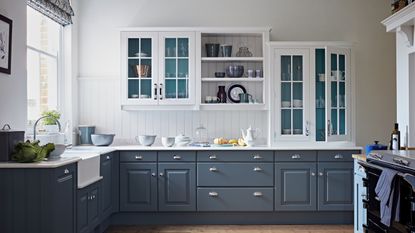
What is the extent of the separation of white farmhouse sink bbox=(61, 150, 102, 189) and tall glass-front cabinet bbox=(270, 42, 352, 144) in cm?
213

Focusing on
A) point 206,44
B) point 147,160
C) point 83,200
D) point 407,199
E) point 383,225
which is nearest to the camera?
point 407,199

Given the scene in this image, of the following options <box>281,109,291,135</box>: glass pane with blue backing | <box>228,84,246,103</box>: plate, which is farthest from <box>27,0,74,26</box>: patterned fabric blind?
<box>281,109,291,135</box>: glass pane with blue backing

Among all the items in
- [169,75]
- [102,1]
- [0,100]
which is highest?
[102,1]

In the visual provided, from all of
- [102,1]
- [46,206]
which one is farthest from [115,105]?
[46,206]

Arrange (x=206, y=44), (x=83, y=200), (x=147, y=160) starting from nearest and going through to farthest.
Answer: (x=83, y=200) → (x=147, y=160) → (x=206, y=44)

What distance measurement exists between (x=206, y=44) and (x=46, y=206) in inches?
121

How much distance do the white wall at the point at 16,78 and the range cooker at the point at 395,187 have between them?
2.87 metres

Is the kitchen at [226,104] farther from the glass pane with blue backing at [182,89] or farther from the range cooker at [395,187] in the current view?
the range cooker at [395,187]

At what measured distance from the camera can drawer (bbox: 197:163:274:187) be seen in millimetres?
5539

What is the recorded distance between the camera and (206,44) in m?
5.98

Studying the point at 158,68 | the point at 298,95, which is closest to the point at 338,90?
the point at 298,95

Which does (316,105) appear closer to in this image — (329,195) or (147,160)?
(329,195)

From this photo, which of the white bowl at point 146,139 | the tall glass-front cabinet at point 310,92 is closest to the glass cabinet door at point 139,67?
the white bowl at point 146,139

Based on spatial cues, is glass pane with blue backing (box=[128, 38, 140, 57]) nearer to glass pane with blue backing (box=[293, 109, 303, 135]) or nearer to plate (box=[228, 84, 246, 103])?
plate (box=[228, 84, 246, 103])
